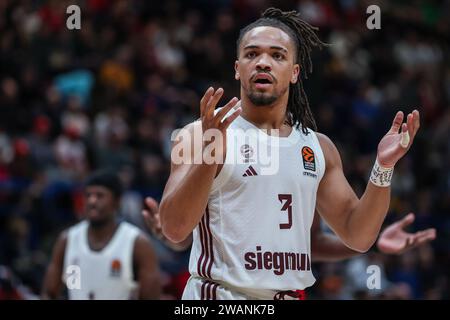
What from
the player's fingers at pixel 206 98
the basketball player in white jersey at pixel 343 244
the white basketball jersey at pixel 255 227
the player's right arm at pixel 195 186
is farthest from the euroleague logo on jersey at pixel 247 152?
the basketball player in white jersey at pixel 343 244

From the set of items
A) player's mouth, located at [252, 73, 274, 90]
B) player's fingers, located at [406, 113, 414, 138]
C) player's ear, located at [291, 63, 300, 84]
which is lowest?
player's fingers, located at [406, 113, 414, 138]

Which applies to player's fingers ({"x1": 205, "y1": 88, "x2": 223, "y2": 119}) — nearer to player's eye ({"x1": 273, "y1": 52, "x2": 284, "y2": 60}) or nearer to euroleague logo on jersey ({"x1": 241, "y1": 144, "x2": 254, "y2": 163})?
euroleague logo on jersey ({"x1": 241, "y1": 144, "x2": 254, "y2": 163})

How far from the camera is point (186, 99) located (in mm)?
14250

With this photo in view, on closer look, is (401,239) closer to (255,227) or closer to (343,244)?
(343,244)

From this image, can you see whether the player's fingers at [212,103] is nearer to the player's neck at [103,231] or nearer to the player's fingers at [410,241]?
the player's fingers at [410,241]

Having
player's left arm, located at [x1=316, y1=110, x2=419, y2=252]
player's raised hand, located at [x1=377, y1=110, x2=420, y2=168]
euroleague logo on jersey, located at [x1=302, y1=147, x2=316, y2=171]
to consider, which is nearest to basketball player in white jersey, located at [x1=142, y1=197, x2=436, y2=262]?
player's left arm, located at [x1=316, y1=110, x2=419, y2=252]

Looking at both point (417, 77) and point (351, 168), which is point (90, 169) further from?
point (417, 77)

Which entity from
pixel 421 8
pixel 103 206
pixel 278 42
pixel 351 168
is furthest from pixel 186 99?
pixel 278 42

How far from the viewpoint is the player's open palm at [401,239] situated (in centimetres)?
631

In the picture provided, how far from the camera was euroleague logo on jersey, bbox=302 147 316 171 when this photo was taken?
5.40 meters

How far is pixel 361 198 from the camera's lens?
5578mm

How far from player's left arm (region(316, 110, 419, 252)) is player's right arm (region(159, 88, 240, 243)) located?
860mm

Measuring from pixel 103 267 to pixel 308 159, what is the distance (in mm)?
3098

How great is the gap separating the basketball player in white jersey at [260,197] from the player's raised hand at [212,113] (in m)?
0.17
